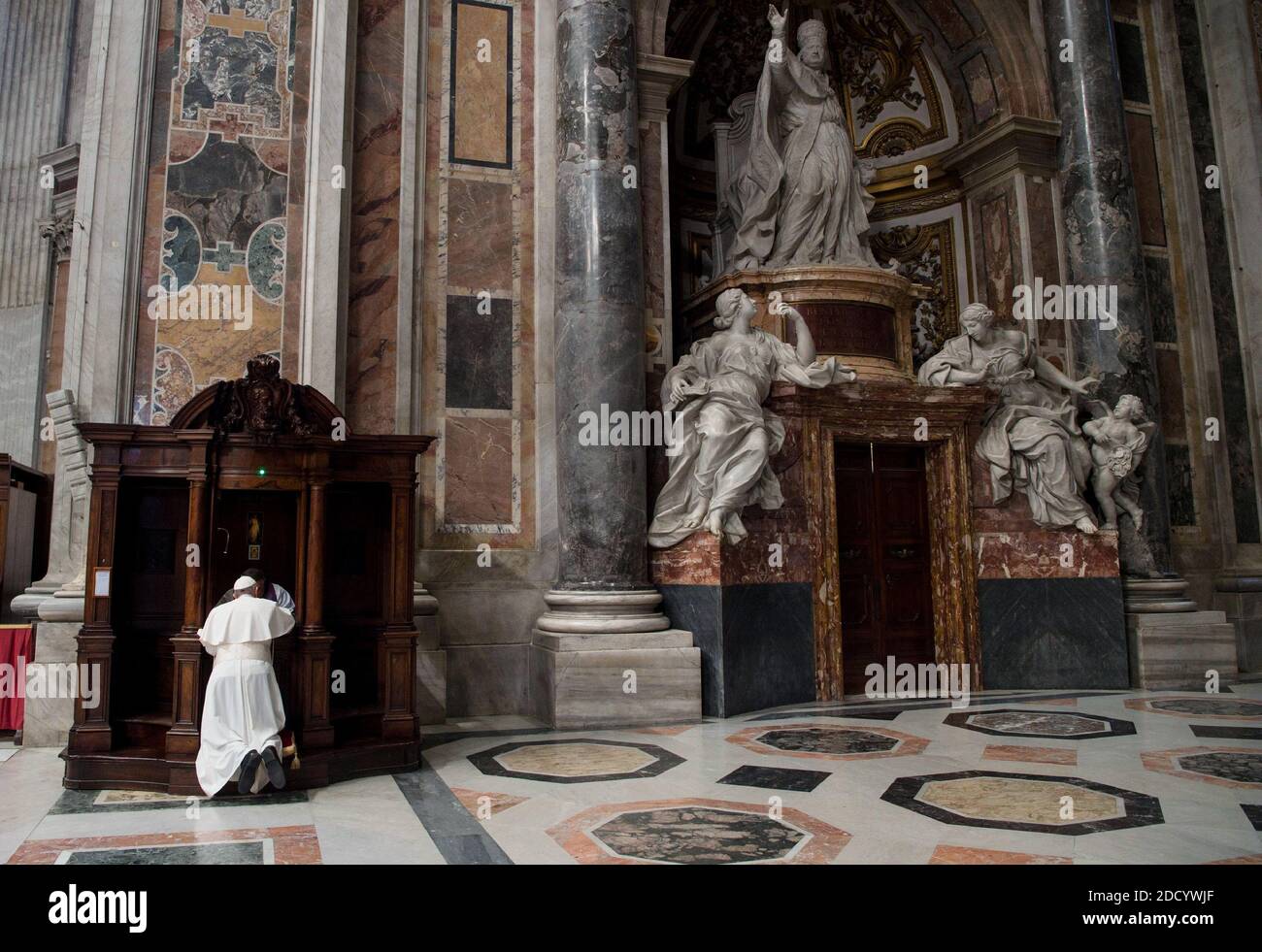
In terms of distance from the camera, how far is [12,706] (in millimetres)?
6359

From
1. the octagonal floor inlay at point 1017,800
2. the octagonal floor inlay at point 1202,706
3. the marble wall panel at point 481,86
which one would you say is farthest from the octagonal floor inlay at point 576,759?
the marble wall panel at point 481,86

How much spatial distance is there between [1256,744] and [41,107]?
13.8m

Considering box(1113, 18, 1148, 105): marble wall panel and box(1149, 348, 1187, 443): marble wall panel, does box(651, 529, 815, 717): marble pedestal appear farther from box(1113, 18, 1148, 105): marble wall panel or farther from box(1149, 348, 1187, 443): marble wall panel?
box(1113, 18, 1148, 105): marble wall panel

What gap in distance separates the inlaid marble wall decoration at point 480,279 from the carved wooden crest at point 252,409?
83.7 inches

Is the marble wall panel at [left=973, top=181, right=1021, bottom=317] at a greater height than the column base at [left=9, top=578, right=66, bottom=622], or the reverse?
the marble wall panel at [left=973, top=181, right=1021, bottom=317]

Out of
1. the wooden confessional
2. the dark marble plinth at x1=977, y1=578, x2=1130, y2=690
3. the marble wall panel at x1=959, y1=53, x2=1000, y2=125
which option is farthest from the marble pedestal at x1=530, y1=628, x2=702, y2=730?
the marble wall panel at x1=959, y1=53, x2=1000, y2=125

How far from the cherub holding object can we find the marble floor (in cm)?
250

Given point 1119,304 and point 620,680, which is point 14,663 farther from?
point 1119,304

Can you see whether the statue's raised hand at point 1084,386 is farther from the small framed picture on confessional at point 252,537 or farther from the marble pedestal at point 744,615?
the small framed picture on confessional at point 252,537

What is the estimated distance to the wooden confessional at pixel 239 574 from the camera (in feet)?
16.6

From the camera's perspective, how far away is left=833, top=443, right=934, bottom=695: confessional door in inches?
318

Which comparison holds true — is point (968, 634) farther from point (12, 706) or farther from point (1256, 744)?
point (12, 706)

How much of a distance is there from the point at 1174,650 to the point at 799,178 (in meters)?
5.36

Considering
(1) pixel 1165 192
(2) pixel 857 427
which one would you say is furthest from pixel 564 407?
(1) pixel 1165 192
